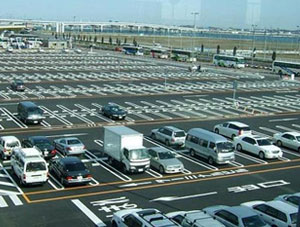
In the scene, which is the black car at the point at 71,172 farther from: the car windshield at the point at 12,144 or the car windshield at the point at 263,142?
the car windshield at the point at 263,142

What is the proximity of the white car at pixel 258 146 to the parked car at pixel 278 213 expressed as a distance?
28.5ft

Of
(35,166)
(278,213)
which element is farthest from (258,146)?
(35,166)

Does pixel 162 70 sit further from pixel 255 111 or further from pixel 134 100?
pixel 255 111

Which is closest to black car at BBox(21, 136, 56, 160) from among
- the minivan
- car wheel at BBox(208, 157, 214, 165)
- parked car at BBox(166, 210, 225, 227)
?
the minivan

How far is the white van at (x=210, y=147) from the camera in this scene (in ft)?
69.1

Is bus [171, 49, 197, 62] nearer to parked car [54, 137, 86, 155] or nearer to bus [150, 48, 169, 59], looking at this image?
bus [150, 48, 169, 59]

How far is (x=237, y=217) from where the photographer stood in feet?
41.7

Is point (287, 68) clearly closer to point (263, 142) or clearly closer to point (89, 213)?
point (263, 142)

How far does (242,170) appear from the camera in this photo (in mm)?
20688

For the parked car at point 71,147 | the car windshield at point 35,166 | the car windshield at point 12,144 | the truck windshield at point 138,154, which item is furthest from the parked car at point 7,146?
the truck windshield at point 138,154

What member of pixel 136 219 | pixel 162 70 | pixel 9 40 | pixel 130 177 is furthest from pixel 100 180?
pixel 9 40

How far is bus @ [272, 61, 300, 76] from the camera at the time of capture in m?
62.9

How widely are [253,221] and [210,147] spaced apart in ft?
29.6

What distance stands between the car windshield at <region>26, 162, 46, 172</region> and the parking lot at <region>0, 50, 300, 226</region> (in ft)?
2.55
